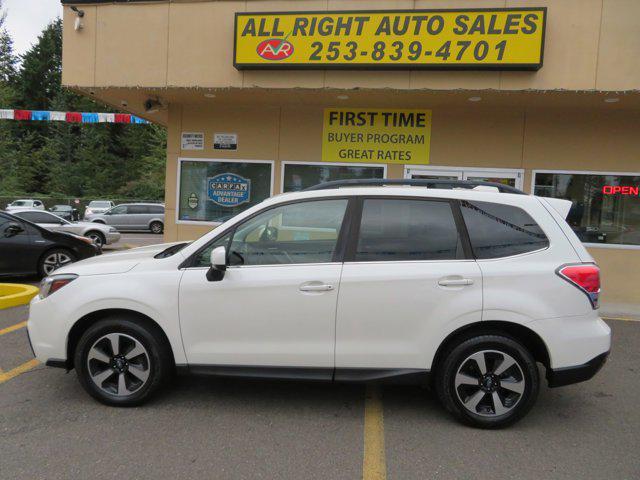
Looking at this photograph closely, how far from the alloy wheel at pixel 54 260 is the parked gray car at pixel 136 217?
613 inches

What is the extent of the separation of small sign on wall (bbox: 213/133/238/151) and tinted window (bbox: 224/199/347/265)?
5.77 meters

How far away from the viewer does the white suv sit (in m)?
3.59

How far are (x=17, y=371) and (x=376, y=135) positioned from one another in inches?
258

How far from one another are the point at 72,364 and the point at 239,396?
1.33 m

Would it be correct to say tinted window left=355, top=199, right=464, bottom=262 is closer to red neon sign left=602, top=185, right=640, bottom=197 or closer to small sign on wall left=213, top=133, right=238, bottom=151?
small sign on wall left=213, top=133, right=238, bottom=151

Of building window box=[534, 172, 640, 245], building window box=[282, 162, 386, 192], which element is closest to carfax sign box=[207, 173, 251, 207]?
building window box=[282, 162, 386, 192]

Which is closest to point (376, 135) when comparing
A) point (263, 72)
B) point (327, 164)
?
point (327, 164)

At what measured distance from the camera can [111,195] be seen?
2023 inches

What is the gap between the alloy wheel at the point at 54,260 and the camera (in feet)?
30.2

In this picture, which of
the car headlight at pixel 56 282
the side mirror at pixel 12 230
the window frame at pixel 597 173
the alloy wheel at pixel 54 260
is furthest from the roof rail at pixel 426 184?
the side mirror at pixel 12 230

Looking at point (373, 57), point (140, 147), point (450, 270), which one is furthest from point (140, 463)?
point (140, 147)

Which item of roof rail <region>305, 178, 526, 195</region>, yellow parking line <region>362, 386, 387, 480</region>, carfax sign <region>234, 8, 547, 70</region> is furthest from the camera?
carfax sign <region>234, 8, 547, 70</region>

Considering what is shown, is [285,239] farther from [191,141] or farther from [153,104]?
[153,104]

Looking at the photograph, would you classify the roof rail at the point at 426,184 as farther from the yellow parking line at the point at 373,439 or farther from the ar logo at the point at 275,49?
the ar logo at the point at 275,49
